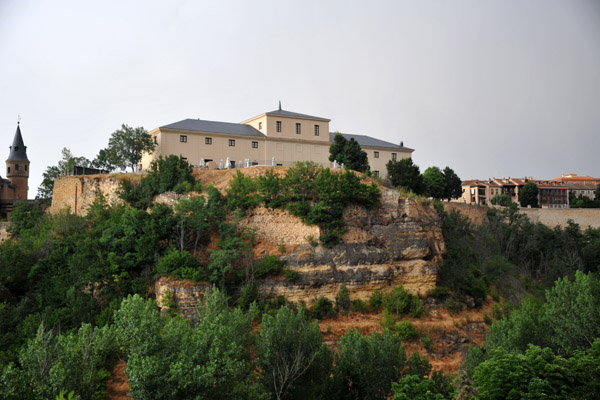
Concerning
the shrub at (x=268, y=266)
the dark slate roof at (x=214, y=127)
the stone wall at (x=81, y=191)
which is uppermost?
the dark slate roof at (x=214, y=127)

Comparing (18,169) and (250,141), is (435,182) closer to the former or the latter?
(250,141)

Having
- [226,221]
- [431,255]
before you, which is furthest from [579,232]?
[226,221]

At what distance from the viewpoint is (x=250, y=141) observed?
37.3m

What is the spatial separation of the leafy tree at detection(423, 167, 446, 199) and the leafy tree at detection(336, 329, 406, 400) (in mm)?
29785

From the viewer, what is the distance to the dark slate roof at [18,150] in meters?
49.2

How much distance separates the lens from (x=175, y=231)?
2822 cm

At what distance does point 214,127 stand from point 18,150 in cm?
2356

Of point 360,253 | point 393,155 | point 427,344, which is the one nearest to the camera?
point 427,344

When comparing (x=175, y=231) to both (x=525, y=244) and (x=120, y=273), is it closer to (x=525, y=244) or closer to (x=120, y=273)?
(x=120, y=273)

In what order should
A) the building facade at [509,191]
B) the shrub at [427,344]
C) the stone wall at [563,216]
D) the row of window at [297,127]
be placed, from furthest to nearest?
the building facade at [509,191] < the stone wall at [563,216] < the row of window at [297,127] < the shrub at [427,344]

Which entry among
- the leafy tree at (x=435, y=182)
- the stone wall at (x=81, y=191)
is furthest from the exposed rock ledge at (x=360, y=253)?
the leafy tree at (x=435, y=182)

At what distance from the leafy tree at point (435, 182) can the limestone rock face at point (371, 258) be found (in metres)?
17.1

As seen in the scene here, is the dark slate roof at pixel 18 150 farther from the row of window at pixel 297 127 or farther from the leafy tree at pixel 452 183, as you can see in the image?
the leafy tree at pixel 452 183

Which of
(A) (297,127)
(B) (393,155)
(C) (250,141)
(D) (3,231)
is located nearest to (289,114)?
(A) (297,127)
